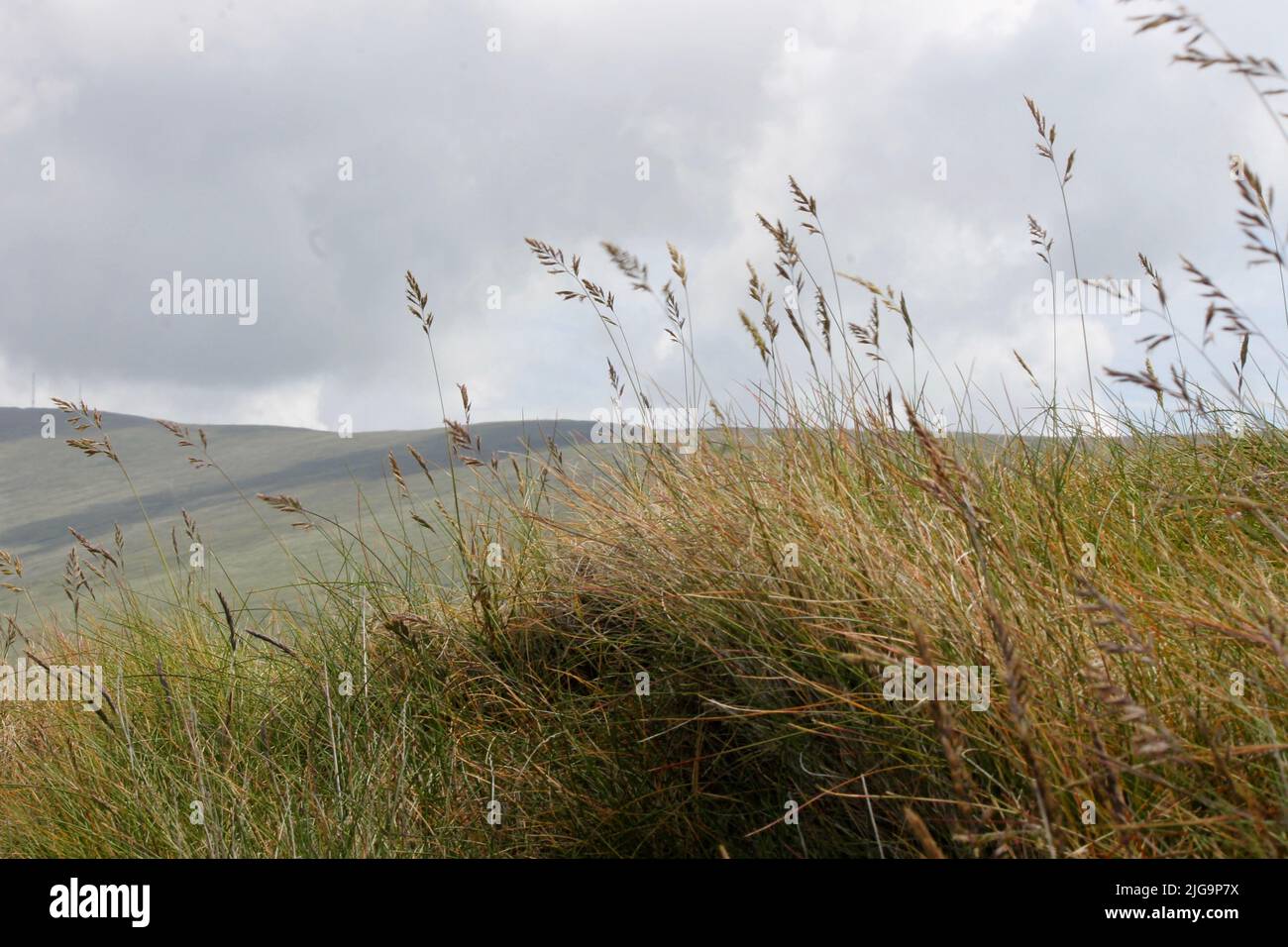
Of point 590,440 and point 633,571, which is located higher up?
point 590,440

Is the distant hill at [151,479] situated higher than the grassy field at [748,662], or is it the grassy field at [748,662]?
the distant hill at [151,479]

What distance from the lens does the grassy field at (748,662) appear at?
1.61 meters

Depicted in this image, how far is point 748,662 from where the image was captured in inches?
85.4

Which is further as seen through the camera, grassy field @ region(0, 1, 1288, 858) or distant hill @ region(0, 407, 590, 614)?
distant hill @ region(0, 407, 590, 614)

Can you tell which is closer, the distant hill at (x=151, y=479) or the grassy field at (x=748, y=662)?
the grassy field at (x=748, y=662)

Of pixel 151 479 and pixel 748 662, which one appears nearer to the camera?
pixel 748 662

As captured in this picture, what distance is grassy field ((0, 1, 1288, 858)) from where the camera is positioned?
5.29 feet

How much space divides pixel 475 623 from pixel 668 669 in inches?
29.9

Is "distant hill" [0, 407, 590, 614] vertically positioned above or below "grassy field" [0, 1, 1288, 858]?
above
